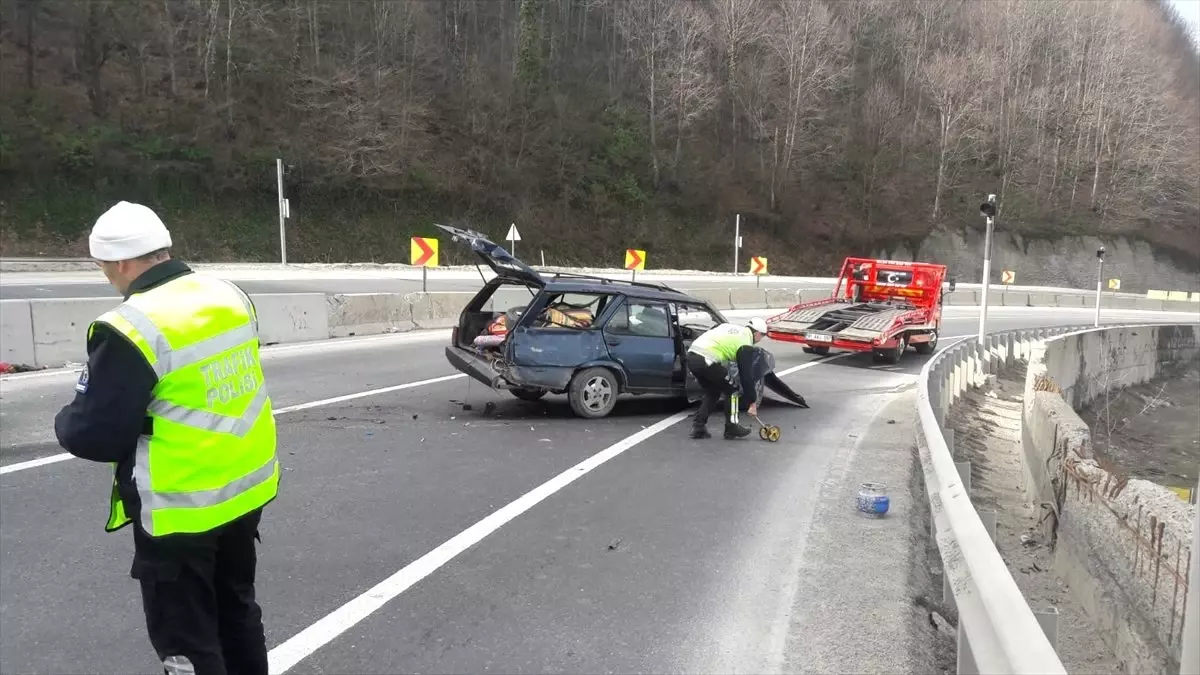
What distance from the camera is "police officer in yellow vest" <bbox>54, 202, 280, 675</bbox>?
238 centimetres

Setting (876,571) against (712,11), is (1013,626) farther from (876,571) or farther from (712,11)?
(712,11)

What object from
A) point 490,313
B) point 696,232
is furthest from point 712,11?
point 490,313

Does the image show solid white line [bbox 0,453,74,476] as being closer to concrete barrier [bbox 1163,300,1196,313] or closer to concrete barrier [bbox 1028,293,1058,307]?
concrete barrier [bbox 1028,293,1058,307]

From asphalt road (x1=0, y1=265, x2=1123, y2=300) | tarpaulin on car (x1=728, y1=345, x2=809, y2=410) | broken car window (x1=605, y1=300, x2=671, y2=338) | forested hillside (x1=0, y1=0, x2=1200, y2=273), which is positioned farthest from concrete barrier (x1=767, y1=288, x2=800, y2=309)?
tarpaulin on car (x1=728, y1=345, x2=809, y2=410)

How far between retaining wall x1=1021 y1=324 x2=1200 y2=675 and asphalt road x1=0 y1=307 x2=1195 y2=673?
1.30 meters

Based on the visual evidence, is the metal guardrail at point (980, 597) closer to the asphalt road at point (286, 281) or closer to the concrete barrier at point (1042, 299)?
the asphalt road at point (286, 281)

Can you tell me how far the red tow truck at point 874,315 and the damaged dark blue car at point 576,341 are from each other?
5671 mm

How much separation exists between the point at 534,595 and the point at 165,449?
2.40 m

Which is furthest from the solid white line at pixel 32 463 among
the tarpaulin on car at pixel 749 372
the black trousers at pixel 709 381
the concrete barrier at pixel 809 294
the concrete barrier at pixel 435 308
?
the concrete barrier at pixel 809 294

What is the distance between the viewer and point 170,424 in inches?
97.9

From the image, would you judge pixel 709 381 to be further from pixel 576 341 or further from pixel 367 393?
pixel 367 393

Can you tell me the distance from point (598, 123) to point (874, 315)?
125 ft

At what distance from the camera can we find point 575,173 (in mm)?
48250

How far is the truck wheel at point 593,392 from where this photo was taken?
353 inches
